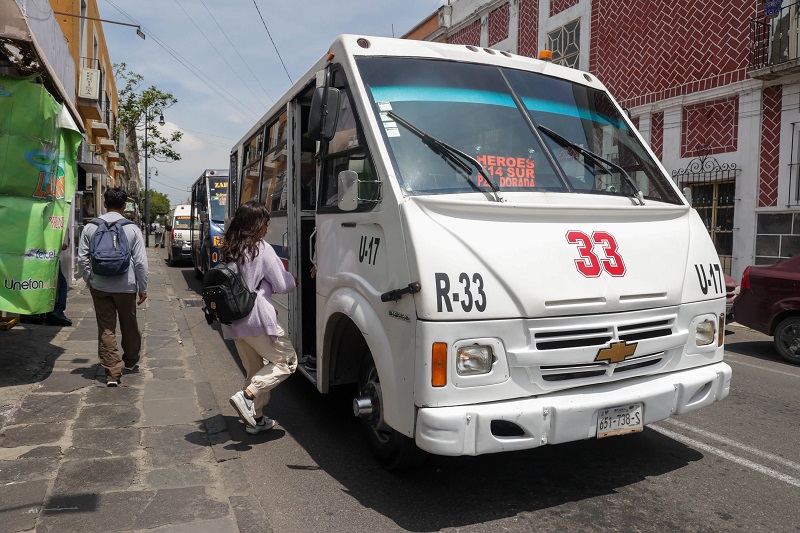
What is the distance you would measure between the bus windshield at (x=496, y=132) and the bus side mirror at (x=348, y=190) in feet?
1.07

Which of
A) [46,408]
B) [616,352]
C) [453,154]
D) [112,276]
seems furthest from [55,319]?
[616,352]

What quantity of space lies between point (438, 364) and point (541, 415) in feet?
1.97

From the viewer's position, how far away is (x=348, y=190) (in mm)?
3867

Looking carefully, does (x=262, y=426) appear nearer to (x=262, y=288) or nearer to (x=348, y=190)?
(x=262, y=288)

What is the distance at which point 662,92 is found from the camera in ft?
48.4

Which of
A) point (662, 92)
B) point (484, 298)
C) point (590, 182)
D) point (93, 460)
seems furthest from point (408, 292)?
point (662, 92)

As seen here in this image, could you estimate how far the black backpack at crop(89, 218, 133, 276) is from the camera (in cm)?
569

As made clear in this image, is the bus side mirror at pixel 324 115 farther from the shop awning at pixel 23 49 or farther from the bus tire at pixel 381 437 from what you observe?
the shop awning at pixel 23 49

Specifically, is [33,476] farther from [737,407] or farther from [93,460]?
[737,407]

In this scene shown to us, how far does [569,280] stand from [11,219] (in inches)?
190

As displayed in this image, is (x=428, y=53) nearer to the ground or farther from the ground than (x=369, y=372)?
farther from the ground

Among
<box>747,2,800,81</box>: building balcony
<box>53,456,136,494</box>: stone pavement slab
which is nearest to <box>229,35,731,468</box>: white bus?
<box>53,456,136,494</box>: stone pavement slab

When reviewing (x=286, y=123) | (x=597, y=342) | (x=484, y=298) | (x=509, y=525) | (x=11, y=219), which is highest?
(x=286, y=123)

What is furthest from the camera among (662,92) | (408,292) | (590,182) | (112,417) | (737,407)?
(662,92)
